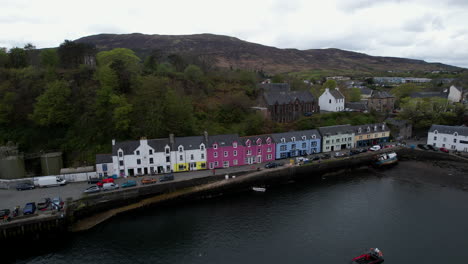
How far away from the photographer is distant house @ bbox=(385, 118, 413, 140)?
5025cm

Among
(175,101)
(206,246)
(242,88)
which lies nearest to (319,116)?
(242,88)

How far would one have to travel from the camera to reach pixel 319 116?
53.0 meters

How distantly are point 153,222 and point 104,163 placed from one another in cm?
1065

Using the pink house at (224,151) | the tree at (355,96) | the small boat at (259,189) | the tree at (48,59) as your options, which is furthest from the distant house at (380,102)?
the tree at (48,59)

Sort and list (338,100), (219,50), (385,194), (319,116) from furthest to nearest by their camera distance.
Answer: (219,50) < (338,100) < (319,116) < (385,194)

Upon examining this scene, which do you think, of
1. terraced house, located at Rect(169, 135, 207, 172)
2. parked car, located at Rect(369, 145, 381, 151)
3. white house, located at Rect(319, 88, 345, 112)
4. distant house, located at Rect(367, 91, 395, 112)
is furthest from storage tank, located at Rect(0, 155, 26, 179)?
distant house, located at Rect(367, 91, 395, 112)

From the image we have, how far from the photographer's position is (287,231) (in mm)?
24328

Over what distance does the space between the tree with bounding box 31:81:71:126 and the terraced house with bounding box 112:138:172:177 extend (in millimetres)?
12252

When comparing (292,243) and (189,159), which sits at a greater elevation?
(189,159)

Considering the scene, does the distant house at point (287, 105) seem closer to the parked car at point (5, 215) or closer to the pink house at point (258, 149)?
the pink house at point (258, 149)

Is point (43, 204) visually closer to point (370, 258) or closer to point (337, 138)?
point (370, 258)

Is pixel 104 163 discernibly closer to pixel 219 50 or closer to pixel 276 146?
pixel 276 146

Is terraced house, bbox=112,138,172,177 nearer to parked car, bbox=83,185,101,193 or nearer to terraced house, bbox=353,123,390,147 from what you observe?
parked car, bbox=83,185,101,193

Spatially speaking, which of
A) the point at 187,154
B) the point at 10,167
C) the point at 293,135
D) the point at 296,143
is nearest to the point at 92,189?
the point at 187,154
